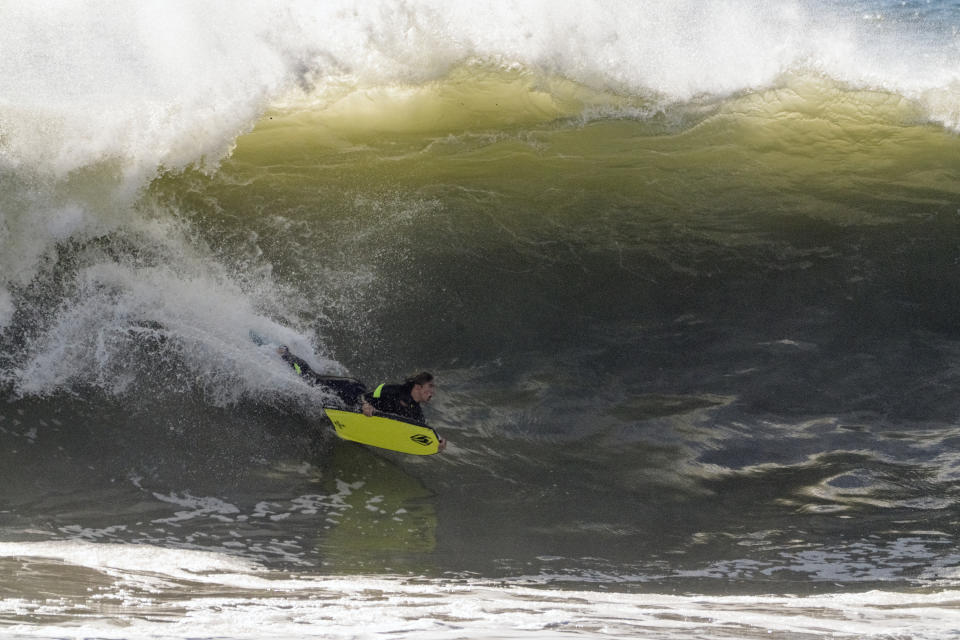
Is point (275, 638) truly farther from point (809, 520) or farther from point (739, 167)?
point (739, 167)

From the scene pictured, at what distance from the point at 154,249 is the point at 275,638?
5.33 metres

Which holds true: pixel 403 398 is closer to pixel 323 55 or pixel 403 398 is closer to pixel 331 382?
pixel 331 382

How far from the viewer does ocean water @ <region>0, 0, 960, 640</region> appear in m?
5.73

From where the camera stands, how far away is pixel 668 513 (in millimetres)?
6750

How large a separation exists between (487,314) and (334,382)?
1770 mm

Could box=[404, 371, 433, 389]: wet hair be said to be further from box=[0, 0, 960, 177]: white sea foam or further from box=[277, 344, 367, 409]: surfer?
box=[0, 0, 960, 177]: white sea foam

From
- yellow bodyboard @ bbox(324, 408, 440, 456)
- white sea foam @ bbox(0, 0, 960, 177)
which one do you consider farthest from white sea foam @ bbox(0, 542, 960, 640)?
white sea foam @ bbox(0, 0, 960, 177)

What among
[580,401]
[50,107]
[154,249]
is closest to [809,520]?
[580,401]

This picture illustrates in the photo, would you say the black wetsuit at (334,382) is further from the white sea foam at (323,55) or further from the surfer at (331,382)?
→ the white sea foam at (323,55)

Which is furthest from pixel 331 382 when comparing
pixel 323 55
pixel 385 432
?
pixel 323 55

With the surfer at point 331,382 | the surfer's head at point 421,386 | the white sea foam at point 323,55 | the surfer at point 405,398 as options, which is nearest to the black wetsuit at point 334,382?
the surfer at point 331,382

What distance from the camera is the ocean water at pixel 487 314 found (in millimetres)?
5727

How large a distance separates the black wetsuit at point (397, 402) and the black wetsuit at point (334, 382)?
0.20 metres

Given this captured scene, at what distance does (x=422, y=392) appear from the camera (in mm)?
7062
